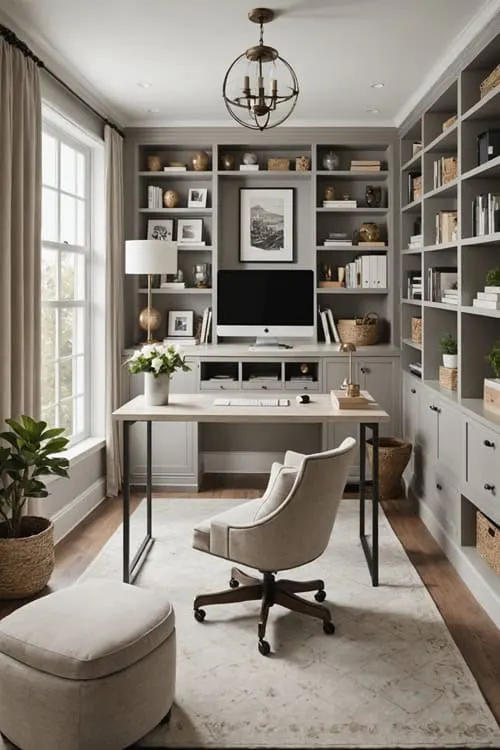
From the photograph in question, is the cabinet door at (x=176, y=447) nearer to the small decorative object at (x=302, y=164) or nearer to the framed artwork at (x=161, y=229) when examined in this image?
the framed artwork at (x=161, y=229)

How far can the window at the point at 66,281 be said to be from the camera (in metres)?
4.57

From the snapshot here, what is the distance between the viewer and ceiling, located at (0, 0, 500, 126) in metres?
3.49

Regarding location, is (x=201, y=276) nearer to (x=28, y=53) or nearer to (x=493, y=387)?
(x=28, y=53)

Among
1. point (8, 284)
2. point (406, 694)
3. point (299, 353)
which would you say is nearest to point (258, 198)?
point (299, 353)

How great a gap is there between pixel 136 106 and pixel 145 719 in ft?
14.1

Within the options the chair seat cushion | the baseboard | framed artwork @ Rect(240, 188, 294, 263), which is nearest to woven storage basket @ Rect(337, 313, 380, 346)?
framed artwork @ Rect(240, 188, 294, 263)

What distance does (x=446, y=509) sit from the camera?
4230mm

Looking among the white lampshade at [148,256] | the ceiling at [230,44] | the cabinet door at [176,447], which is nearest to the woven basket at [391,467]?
the cabinet door at [176,447]

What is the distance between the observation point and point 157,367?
3748 millimetres

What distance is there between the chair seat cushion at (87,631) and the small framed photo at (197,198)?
4.08 m

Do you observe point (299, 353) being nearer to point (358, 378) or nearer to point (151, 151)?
point (358, 378)

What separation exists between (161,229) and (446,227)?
2.46 m

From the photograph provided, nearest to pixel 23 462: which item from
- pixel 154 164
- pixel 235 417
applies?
pixel 235 417

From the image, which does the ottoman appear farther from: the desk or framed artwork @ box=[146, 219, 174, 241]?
framed artwork @ box=[146, 219, 174, 241]
